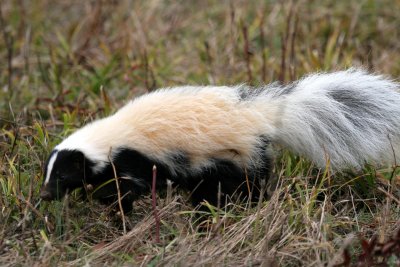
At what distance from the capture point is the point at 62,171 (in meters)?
5.17

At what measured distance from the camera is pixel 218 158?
5234 mm

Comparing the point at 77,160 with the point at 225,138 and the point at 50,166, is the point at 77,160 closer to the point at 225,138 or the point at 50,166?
the point at 50,166

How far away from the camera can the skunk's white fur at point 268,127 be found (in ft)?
17.0

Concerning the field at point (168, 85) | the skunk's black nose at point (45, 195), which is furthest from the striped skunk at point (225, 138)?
the field at point (168, 85)

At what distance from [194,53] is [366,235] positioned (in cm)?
485

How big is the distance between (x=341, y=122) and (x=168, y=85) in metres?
3.24

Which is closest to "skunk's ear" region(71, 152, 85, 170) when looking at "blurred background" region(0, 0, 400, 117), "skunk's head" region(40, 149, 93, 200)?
"skunk's head" region(40, 149, 93, 200)

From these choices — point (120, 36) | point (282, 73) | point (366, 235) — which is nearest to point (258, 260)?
point (366, 235)

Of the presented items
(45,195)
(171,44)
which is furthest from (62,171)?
(171,44)

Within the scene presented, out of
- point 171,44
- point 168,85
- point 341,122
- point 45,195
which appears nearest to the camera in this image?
point 45,195

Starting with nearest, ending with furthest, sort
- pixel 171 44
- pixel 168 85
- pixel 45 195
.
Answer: pixel 45 195 < pixel 168 85 < pixel 171 44

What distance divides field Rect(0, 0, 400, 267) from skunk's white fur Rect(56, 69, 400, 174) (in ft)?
1.04

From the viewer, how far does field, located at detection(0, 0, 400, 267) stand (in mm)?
4754

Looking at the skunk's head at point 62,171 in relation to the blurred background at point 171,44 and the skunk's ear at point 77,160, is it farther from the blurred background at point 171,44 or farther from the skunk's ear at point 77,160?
the blurred background at point 171,44
